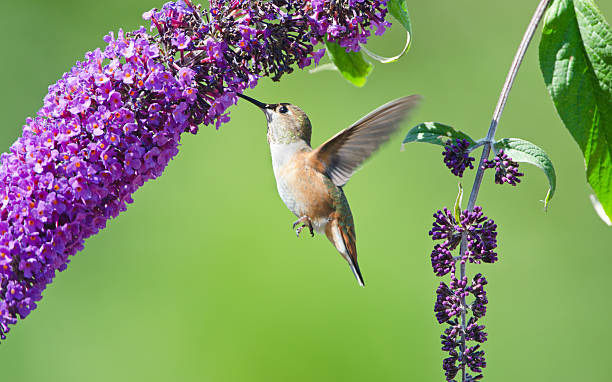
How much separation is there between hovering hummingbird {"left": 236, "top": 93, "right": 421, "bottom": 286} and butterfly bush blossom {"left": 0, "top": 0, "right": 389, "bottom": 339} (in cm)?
31

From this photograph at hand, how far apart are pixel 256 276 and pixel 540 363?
180 centimetres

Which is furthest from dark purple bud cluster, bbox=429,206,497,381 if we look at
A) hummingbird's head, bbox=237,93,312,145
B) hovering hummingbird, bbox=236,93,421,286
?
hummingbird's head, bbox=237,93,312,145

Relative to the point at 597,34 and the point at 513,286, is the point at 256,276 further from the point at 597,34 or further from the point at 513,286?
the point at 597,34

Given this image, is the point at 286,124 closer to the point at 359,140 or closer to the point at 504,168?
the point at 359,140

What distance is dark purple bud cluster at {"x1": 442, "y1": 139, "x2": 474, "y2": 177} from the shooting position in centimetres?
162

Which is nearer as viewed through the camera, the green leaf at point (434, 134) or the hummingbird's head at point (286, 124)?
the green leaf at point (434, 134)

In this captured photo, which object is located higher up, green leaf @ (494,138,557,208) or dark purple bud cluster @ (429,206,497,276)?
green leaf @ (494,138,557,208)

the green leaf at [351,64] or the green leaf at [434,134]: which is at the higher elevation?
the green leaf at [351,64]

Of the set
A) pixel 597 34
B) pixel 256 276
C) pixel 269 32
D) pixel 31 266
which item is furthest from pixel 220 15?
pixel 256 276

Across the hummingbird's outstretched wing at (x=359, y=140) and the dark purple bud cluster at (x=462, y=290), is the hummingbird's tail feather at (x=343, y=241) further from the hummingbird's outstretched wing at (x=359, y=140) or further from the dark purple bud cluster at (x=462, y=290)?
the dark purple bud cluster at (x=462, y=290)

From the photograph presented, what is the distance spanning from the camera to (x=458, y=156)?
1619 millimetres

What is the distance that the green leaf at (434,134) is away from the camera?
163 centimetres

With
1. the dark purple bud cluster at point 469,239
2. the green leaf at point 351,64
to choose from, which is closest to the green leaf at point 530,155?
the dark purple bud cluster at point 469,239

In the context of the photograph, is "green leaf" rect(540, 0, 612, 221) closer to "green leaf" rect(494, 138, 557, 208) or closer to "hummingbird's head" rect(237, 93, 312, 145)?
"green leaf" rect(494, 138, 557, 208)
